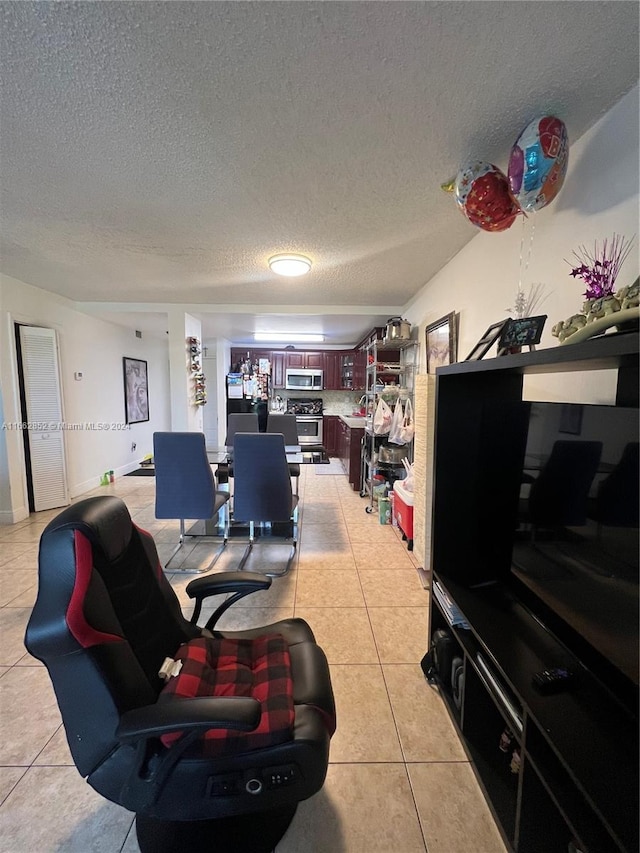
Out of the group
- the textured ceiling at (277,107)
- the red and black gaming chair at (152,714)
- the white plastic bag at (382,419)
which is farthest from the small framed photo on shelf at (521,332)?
the white plastic bag at (382,419)

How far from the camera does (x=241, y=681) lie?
117 cm

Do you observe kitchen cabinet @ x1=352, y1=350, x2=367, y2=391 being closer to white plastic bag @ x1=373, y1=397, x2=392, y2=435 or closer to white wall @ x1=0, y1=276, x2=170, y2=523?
white plastic bag @ x1=373, y1=397, x2=392, y2=435

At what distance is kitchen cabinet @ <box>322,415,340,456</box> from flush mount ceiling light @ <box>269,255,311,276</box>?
4.41 m

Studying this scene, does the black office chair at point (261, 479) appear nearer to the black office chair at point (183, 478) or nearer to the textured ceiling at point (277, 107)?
the black office chair at point (183, 478)

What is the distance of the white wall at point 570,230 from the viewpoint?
1.13 metres

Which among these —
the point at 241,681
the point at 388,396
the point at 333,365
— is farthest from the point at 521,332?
the point at 333,365

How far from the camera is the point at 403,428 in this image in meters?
3.57

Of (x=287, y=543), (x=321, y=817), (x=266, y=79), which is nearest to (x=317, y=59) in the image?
(x=266, y=79)

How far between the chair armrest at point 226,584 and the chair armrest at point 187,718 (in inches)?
19.8

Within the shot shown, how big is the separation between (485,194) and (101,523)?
180 cm

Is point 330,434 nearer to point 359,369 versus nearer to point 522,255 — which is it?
point 359,369

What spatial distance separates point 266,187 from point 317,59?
73 centimetres

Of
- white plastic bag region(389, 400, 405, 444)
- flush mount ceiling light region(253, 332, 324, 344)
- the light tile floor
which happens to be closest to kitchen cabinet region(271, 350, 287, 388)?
flush mount ceiling light region(253, 332, 324, 344)

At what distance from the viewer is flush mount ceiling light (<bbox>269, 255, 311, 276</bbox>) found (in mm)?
2584
